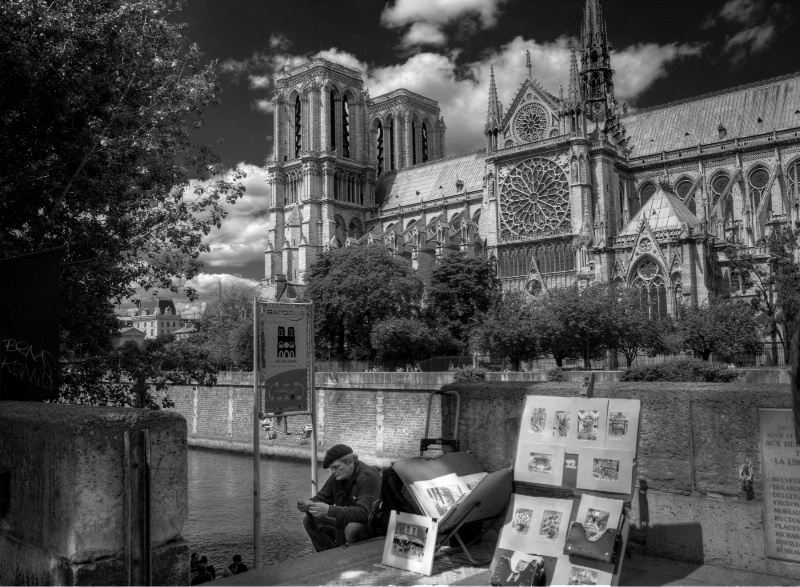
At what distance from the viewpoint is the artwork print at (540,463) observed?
4.93 m

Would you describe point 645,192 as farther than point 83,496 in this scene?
Yes

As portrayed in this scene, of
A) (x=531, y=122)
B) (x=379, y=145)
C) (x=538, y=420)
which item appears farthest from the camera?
(x=379, y=145)

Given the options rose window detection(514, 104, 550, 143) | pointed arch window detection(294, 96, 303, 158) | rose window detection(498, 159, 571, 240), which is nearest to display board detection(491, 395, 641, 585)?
rose window detection(498, 159, 571, 240)

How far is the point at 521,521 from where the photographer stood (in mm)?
4922

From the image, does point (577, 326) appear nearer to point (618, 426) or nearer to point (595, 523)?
point (618, 426)

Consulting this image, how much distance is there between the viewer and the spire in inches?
2438

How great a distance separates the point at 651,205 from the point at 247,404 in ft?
102

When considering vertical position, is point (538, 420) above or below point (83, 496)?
above

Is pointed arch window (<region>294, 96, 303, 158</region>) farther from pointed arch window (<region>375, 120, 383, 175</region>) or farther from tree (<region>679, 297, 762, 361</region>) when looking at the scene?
tree (<region>679, 297, 762, 361</region>)

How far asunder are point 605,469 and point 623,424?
32 cm

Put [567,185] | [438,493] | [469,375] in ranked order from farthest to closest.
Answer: [567,185] < [469,375] < [438,493]

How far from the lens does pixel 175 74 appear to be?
13.0 metres

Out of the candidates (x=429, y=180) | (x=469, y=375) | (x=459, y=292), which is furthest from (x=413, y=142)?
(x=469, y=375)

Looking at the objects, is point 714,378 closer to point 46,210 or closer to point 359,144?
point 46,210
